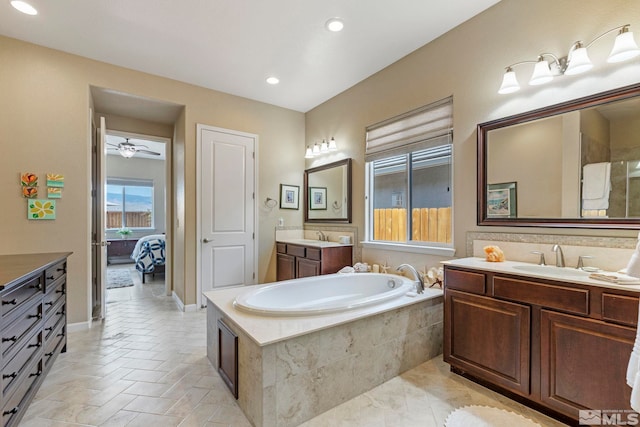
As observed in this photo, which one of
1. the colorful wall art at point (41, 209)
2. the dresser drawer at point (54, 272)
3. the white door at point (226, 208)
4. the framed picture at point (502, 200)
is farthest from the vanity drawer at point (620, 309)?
the colorful wall art at point (41, 209)

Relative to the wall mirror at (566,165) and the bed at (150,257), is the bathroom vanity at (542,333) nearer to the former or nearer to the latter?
the wall mirror at (566,165)

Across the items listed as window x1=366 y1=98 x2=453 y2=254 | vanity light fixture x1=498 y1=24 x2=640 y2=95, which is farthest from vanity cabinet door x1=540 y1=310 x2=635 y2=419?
vanity light fixture x1=498 y1=24 x2=640 y2=95

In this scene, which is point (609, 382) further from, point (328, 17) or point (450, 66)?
point (328, 17)

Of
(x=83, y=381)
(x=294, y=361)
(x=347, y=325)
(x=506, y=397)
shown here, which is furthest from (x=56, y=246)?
(x=506, y=397)

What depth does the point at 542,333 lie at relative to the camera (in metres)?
1.66

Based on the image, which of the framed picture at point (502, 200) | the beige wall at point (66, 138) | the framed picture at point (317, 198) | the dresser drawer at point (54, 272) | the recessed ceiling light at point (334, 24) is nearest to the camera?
the dresser drawer at point (54, 272)

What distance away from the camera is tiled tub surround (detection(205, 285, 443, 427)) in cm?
157

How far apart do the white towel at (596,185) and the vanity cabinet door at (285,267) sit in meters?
3.01

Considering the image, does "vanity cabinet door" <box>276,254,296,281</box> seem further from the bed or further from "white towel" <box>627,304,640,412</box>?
"white towel" <box>627,304,640,412</box>

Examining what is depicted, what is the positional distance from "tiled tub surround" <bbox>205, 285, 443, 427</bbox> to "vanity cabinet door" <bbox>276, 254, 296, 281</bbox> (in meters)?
1.70

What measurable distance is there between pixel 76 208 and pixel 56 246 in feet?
1.34

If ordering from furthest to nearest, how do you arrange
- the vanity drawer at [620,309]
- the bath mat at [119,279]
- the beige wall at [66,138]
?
the bath mat at [119,279]
the beige wall at [66,138]
the vanity drawer at [620,309]

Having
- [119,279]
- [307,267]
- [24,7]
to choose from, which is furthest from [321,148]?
[119,279]

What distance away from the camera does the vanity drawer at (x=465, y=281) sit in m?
1.96
